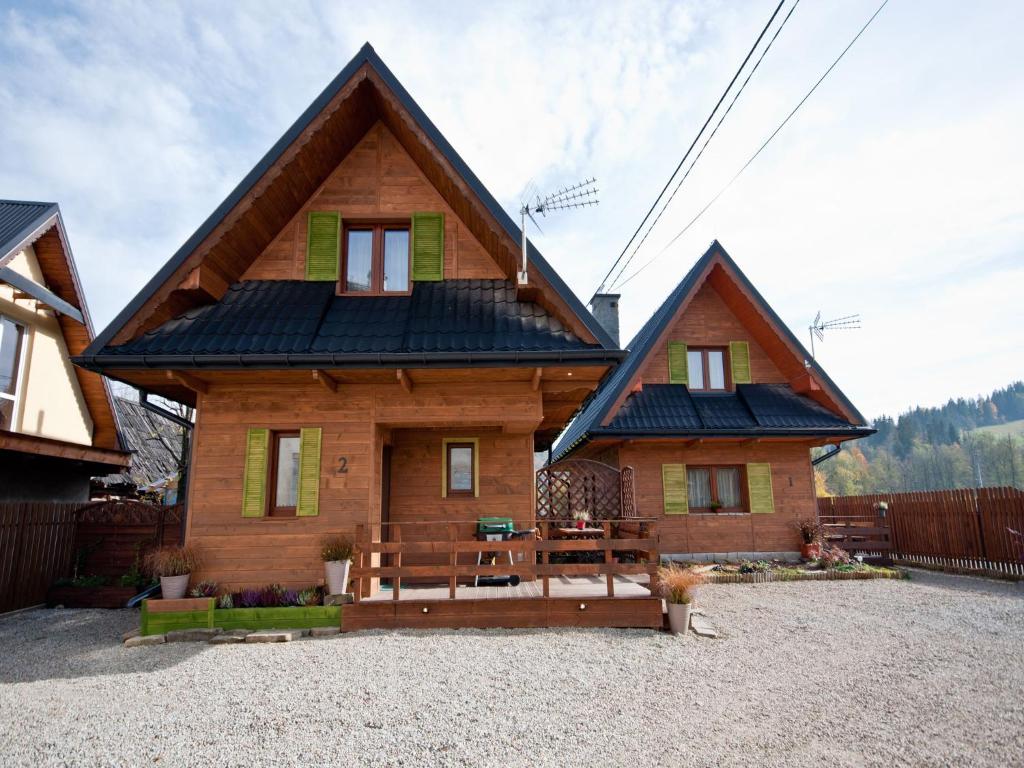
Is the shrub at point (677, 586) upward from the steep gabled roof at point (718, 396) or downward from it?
downward

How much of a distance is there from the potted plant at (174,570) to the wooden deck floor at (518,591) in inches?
96.7

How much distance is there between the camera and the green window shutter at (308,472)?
8.59m

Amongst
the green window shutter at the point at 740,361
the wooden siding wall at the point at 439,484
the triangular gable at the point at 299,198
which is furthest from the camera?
the green window shutter at the point at 740,361

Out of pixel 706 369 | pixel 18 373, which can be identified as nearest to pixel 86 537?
pixel 18 373

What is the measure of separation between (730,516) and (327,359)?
10.9 m

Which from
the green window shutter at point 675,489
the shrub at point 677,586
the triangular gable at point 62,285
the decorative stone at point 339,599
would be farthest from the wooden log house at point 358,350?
the green window shutter at point 675,489

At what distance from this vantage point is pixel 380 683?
588cm

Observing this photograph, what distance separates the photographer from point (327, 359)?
8.09 metres

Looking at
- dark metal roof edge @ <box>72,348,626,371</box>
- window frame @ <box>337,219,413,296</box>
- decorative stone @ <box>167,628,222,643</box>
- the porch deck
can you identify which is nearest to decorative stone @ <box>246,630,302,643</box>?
decorative stone @ <box>167,628,222,643</box>

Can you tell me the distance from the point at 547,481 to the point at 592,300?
334 inches

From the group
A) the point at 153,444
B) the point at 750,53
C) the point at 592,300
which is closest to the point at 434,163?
the point at 750,53

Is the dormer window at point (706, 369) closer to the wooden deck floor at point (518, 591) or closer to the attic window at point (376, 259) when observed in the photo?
the wooden deck floor at point (518, 591)

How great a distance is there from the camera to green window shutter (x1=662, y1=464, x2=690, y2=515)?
14.6m

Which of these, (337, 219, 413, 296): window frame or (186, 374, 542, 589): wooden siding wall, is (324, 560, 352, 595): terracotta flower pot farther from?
(337, 219, 413, 296): window frame
